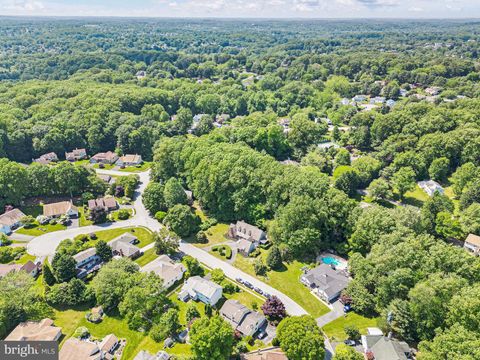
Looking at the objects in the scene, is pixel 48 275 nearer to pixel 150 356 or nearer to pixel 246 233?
pixel 150 356

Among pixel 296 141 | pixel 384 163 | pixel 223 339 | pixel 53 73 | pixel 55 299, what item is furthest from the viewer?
pixel 53 73

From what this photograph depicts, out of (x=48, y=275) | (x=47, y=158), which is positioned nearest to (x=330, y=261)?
(x=48, y=275)

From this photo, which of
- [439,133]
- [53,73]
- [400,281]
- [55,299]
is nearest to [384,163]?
[439,133]

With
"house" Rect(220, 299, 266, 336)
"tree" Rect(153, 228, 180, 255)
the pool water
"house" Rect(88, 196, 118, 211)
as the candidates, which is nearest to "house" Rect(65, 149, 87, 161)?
"house" Rect(88, 196, 118, 211)

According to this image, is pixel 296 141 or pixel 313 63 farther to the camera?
pixel 313 63

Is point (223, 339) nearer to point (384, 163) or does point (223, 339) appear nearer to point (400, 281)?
point (400, 281)

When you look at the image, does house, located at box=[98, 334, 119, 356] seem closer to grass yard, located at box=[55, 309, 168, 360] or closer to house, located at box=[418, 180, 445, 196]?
grass yard, located at box=[55, 309, 168, 360]
